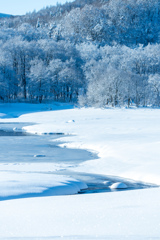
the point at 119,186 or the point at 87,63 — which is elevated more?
the point at 87,63

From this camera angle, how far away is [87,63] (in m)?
67.2

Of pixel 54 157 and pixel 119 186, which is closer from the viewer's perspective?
pixel 119 186

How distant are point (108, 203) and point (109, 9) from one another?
4764 inches

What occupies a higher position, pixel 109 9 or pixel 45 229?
pixel 109 9

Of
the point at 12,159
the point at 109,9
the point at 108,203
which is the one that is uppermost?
the point at 109,9

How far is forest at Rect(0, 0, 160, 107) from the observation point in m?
49.2

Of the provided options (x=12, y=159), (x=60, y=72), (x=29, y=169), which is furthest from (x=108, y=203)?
(x=60, y=72)

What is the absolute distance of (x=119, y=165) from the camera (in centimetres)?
1291

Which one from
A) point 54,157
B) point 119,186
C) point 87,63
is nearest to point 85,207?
point 119,186

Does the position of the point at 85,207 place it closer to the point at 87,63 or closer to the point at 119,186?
the point at 119,186

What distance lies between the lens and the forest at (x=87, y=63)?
161 feet

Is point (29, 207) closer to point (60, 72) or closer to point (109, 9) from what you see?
point (60, 72)

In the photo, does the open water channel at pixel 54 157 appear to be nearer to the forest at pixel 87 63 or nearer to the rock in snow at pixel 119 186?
the rock in snow at pixel 119 186

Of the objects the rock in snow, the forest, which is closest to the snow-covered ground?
the rock in snow
